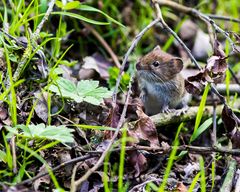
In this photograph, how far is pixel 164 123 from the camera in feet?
14.9

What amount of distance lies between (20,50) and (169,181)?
5.25ft

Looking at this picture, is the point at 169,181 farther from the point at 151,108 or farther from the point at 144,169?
the point at 151,108

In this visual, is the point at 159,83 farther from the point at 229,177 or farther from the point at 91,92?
the point at 229,177

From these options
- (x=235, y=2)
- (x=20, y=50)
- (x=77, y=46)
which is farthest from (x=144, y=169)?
(x=235, y=2)

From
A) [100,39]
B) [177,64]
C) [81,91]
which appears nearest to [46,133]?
[81,91]

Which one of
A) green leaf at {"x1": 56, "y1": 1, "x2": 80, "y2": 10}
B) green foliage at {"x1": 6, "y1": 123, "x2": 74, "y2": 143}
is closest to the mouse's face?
green leaf at {"x1": 56, "y1": 1, "x2": 80, "y2": 10}

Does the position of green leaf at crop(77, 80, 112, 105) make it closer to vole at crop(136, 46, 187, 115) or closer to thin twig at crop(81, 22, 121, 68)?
vole at crop(136, 46, 187, 115)

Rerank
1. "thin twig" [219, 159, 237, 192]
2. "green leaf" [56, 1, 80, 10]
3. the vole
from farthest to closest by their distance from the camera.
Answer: the vole, "green leaf" [56, 1, 80, 10], "thin twig" [219, 159, 237, 192]

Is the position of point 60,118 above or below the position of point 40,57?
below

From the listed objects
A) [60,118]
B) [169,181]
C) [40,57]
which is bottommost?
[169,181]

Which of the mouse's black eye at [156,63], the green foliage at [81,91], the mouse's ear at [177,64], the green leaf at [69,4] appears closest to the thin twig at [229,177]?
the green foliage at [81,91]

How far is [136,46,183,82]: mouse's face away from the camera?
5.01m

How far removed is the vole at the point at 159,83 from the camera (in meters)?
5.04

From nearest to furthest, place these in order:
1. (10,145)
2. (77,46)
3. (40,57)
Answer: (10,145) → (40,57) → (77,46)
